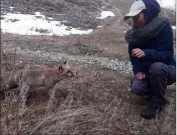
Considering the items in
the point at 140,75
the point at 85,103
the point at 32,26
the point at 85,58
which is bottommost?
the point at 32,26

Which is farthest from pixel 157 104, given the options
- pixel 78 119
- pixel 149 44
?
pixel 78 119

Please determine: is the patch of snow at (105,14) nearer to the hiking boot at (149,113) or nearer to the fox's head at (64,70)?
the fox's head at (64,70)

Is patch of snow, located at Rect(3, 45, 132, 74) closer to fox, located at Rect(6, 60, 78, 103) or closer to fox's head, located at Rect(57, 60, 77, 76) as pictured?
fox's head, located at Rect(57, 60, 77, 76)

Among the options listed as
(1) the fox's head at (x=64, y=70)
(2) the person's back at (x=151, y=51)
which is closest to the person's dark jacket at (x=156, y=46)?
(2) the person's back at (x=151, y=51)

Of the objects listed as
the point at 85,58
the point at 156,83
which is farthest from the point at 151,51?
the point at 85,58

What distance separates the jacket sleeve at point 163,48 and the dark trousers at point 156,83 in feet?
0.26

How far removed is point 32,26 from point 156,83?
815 cm

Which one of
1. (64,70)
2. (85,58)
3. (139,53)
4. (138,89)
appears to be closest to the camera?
(139,53)

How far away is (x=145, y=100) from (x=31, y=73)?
1537mm

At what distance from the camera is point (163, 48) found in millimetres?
3801

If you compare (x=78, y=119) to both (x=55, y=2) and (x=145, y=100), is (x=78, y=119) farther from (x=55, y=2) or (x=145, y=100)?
(x=55, y=2)

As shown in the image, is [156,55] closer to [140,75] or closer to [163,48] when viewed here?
[163,48]

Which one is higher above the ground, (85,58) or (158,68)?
(158,68)

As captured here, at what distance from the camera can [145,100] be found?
428 centimetres
